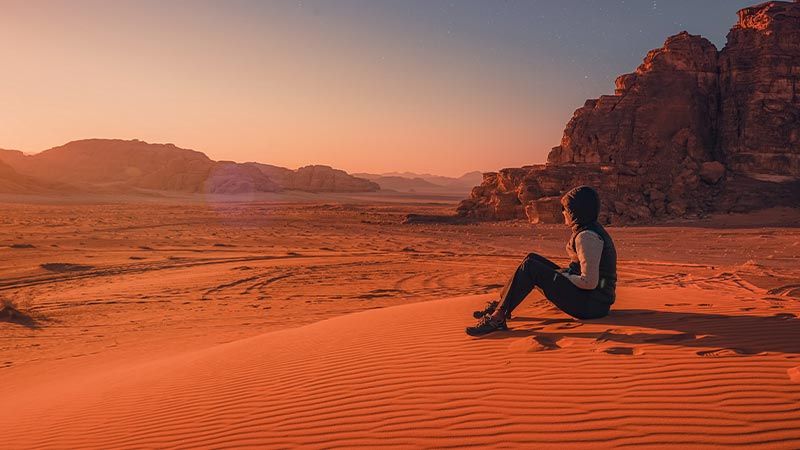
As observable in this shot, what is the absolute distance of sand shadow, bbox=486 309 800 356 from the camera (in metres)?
3.77

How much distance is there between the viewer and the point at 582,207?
4.67m

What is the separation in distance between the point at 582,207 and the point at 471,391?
7.08 ft

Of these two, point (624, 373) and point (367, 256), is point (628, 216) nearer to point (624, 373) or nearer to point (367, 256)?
point (367, 256)

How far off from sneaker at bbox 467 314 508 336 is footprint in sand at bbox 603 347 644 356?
1.09 m

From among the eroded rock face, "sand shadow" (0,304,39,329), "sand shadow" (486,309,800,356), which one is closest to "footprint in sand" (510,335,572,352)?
"sand shadow" (486,309,800,356)

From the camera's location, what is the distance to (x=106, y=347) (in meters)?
7.57

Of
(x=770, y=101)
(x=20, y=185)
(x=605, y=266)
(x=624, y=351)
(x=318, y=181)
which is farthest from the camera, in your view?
(x=318, y=181)

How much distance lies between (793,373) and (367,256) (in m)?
13.8

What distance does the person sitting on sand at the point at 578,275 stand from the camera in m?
4.58

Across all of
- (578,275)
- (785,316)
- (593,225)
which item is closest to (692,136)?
(785,316)

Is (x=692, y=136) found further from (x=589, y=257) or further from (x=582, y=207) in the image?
(x=589, y=257)

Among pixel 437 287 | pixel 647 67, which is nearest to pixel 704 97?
pixel 647 67

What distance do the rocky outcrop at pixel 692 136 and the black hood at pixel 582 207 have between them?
21.2 metres

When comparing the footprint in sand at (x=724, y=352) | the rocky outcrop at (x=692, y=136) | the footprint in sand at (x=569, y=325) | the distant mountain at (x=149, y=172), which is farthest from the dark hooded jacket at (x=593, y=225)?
the distant mountain at (x=149, y=172)
